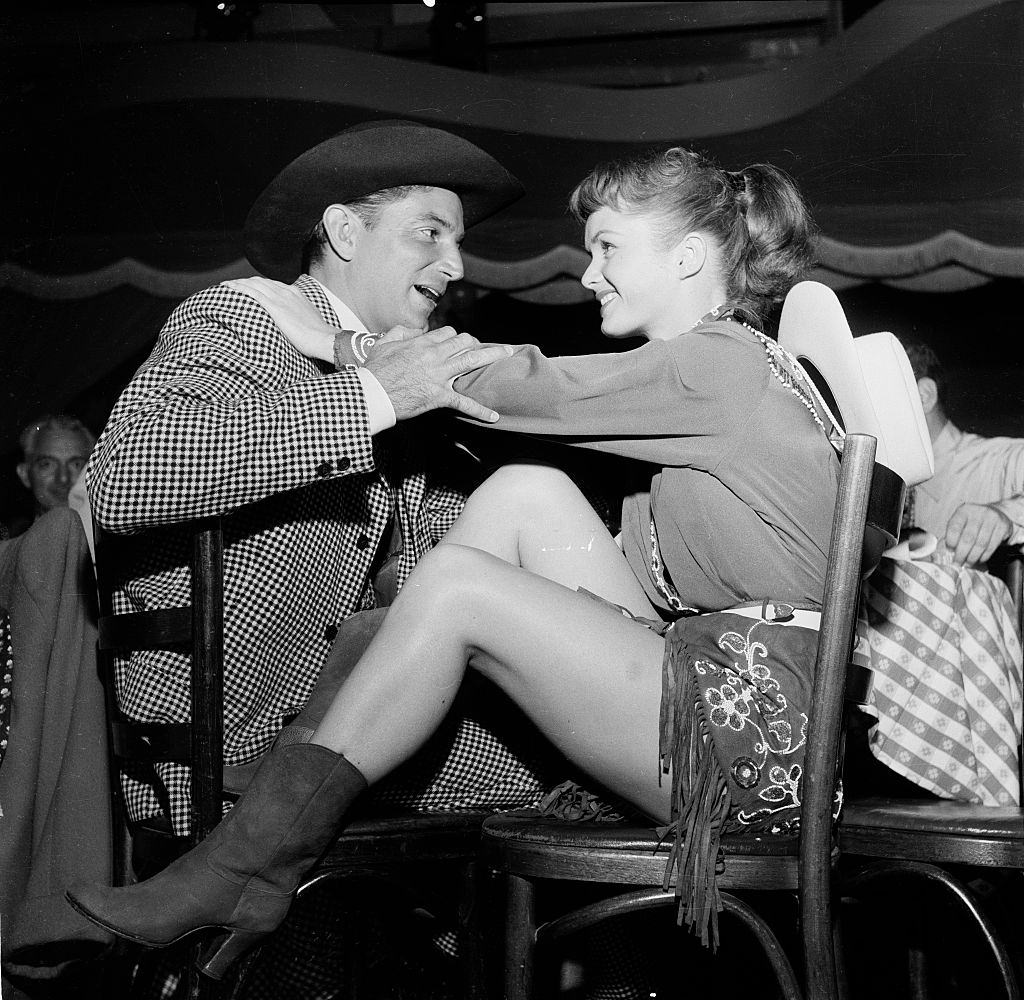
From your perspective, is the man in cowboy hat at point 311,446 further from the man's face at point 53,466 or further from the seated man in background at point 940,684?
the man's face at point 53,466

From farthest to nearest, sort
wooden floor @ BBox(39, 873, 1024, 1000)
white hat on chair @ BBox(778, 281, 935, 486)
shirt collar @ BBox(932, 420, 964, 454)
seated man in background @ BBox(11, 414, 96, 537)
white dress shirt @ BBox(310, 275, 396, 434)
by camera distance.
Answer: shirt collar @ BBox(932, 420, 964, 454)
seated man in background @ BBox(11, 414, 96, 537)
wooden floor @ BBox(39, 873, 1024, 1000)
white dress shirt @ BBox(310, 275, 396, 434)
white hat on chair @ BBox(778, 281, 935, 486)

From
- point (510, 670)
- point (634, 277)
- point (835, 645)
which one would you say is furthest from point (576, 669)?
point (634, 277)

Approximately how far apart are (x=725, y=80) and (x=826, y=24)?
34 centimetres

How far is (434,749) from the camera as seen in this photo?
1695mm

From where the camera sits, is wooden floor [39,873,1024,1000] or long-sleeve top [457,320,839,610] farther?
wooden floor [39,873,1024,1000]

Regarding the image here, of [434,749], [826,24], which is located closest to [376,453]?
[434,749]

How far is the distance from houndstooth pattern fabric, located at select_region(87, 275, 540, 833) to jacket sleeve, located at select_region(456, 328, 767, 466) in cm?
23

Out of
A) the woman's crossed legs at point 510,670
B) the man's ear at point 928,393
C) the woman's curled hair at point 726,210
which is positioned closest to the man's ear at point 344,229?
the woman's curled hair at point 726,210

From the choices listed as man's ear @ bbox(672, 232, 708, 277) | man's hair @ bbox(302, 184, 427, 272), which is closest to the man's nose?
man's hair @ bbox(302, 184, 427, 272)

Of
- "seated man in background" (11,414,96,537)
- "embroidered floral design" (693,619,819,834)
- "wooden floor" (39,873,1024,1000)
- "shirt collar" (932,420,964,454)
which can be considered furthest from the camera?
"shirt collar" (932,420,964,454)

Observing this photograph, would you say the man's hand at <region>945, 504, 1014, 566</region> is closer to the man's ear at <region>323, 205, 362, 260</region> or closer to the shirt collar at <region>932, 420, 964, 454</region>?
the shirt collar at <region>932, 420, 964, 454</region>

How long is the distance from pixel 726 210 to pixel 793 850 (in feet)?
3.34

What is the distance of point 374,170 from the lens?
2068 millimetres

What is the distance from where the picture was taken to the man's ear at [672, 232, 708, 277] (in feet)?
5.89
